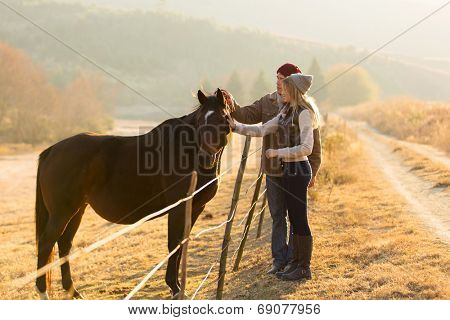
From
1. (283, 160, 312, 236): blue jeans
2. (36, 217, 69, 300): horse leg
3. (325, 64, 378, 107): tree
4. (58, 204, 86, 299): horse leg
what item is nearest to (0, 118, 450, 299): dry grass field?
(58, 204, 86, 299): horse leg

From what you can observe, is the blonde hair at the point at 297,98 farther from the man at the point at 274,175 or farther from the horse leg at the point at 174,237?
the horse leg at the point at 174,237

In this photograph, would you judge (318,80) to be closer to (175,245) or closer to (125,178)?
(125,178)

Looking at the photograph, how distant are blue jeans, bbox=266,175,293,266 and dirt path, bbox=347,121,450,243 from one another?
275 centimetres

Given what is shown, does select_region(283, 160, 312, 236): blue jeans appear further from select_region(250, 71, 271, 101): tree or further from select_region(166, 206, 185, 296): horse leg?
select_region(250, 71, 271, 101): tree

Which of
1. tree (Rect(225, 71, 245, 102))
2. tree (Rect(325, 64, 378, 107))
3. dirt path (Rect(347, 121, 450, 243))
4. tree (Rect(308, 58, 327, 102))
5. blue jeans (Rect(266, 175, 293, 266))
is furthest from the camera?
tree (Rect(325, 64, 378, 107))

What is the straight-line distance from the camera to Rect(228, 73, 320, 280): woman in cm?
526

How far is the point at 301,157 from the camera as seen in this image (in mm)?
5461

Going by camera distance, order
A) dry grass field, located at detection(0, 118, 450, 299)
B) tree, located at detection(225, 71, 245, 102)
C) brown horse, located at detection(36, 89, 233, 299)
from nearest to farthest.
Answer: dry grass field, located at detection(0, 118, 450, 299), brown horse, located at detection(36, 89, 233, 299), tree, located at detection(225, 71, 245, 102)

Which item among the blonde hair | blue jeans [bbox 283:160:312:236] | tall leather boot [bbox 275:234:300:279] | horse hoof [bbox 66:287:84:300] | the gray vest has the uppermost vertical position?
the blonde hair

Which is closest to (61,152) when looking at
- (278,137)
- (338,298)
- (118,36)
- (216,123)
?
(216,123)

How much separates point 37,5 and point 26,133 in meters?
157

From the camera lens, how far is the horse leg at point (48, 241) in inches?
234
